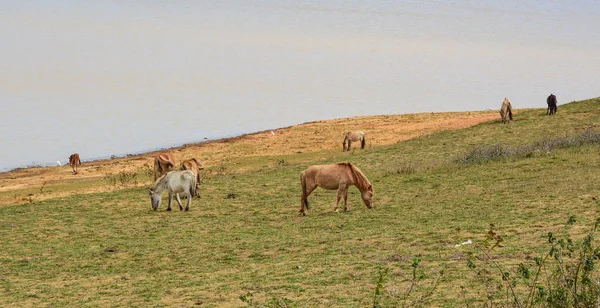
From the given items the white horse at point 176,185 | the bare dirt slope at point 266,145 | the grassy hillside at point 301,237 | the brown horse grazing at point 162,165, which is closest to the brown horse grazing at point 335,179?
the grassy hillside at point 301,237

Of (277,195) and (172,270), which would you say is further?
(277,195)

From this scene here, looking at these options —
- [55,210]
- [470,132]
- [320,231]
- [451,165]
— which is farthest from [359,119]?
[320,231]

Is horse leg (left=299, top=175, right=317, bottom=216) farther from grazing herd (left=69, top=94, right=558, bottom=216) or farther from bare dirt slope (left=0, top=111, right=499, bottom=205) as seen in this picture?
bare dirt slope (left=0, top=111, right=499, bottom=205)

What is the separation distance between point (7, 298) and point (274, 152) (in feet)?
98.6

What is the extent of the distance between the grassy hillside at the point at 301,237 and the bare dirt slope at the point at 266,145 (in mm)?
12416

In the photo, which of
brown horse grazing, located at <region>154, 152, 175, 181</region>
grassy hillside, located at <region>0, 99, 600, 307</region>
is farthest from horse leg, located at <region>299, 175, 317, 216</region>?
brown horse grazing, located at <region>154, 152, 175, 181</region>

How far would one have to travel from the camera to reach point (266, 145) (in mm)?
46062

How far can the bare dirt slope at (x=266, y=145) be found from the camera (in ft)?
131

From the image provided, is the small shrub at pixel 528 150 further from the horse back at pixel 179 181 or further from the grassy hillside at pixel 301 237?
the horse back at pixel 179 181

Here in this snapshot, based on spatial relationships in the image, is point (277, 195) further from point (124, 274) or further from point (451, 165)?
point (124, 274)

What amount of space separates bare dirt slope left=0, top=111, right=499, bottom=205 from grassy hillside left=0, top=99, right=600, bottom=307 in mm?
12416

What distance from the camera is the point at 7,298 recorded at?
12555 mm

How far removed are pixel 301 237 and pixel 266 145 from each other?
97.9 ft

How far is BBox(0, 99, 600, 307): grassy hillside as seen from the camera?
11.6 meters
